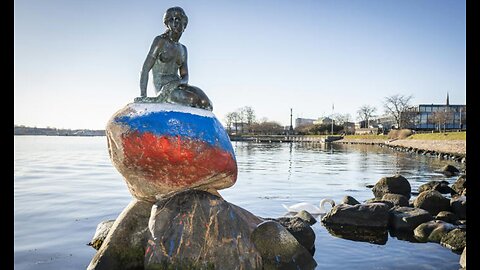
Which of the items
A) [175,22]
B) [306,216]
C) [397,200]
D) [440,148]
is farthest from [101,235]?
[440,148]

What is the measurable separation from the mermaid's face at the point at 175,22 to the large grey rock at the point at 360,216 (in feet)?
22.2

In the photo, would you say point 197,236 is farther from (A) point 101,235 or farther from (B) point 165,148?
(A) point 101,235

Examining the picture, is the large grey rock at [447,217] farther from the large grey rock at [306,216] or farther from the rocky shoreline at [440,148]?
the rocky shoreline at [440,148]

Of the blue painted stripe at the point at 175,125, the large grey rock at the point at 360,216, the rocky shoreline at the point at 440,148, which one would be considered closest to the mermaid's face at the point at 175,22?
the blue painted stripe at the point at 175,125

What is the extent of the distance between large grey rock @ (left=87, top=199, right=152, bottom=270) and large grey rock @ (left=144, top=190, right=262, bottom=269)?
539 millimetres

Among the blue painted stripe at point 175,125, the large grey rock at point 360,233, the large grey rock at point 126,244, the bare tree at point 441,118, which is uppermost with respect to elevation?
the bare tree at point 441,118

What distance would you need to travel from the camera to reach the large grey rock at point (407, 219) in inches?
419

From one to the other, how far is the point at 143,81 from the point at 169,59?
2.04 feet

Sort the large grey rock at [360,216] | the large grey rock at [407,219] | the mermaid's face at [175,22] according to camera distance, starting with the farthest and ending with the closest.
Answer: the large grey rock at [360,216]
the large grey rock at [407,219]
the mermaid's face at [175,22]

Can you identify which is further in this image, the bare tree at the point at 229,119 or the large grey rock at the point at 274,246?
the bare tree at the point at 229,119

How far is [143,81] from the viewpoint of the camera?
7.14 m

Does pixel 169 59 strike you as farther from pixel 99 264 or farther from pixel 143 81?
pixel 99 264

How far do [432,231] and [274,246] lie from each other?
4.94m
